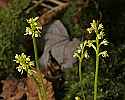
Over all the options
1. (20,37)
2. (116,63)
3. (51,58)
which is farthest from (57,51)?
(116,63)

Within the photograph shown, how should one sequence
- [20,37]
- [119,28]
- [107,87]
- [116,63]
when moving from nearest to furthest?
[107,87] → [116,63] → [20,37] → [119,28]

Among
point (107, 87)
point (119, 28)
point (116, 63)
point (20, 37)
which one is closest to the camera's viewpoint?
point (107, 87)

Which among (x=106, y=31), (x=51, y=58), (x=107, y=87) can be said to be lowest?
(x=107, y=87)

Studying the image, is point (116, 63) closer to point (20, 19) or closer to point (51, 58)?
point (51, 58)

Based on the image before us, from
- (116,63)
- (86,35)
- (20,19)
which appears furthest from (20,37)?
(116,63)

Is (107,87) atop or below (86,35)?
below

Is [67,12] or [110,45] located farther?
[67,12]
